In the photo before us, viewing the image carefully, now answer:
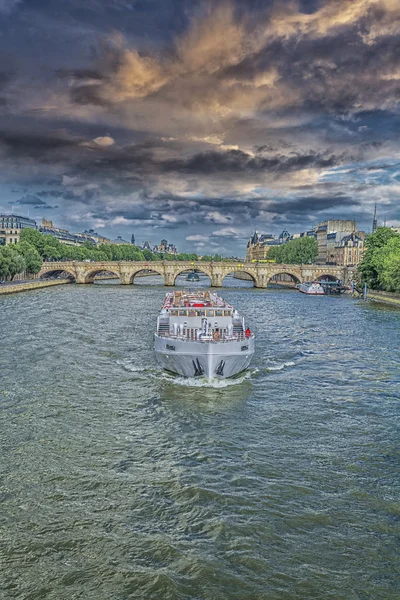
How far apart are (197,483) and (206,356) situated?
1264cm

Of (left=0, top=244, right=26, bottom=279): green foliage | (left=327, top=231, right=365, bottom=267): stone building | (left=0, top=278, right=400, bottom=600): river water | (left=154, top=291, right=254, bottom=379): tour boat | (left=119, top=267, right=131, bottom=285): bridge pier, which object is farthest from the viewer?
(left=327, top=231, right=365, bottom=267): stone building

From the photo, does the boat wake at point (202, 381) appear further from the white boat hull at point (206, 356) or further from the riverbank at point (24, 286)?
the riverbank at point (24, 286)

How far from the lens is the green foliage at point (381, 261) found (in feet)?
278

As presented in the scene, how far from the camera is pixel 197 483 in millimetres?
16797

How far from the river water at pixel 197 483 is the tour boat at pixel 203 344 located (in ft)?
3.20

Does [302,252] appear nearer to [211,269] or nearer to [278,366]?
[211,269]

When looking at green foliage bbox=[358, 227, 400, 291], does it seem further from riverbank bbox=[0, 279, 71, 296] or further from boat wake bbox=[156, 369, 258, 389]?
riverbank bbox=[0, 279, 71, 296]

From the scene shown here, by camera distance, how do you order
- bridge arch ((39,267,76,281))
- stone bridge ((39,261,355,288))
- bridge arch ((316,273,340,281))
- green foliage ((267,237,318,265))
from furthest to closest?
1. green foliage ((267,237,318,265))
2. bridge arch ((39,267,76,281))
3. bridge arch ((316,273,340,281))
4. stone bridge ((39,261,355,288))

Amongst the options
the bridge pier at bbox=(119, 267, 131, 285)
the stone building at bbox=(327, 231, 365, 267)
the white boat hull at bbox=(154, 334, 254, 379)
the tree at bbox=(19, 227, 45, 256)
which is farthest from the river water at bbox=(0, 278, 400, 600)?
the stone building at bbox=(327, 231, 365, 267)

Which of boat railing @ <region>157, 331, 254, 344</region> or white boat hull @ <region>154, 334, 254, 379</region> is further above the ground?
boat railing @ <region>157, 331, 254, 344</region>

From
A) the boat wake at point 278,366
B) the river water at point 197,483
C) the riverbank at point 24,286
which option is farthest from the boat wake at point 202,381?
the riverbank at point 24,286

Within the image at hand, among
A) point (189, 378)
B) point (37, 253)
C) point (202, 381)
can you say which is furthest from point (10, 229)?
point (202, 381)

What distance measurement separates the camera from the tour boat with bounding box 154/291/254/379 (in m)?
29.4

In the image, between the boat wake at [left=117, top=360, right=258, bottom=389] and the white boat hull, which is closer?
the white boat hull
